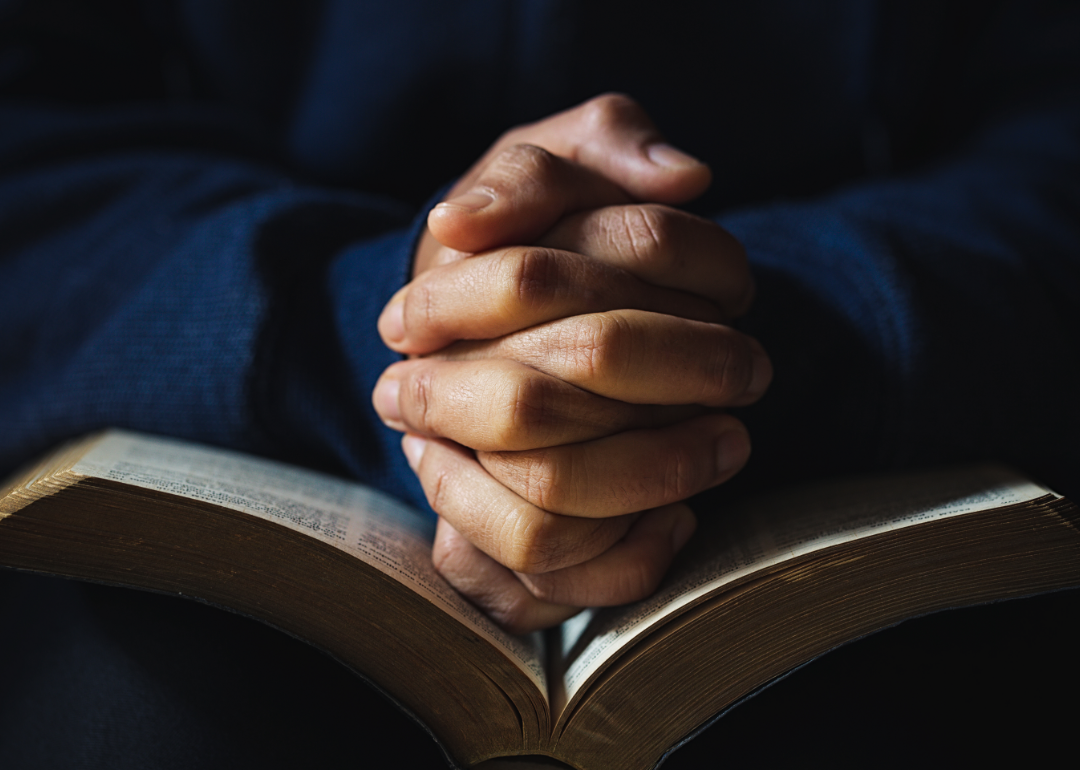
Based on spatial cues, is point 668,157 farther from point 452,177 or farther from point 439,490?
point 452,177

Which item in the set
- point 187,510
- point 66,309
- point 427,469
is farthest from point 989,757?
point 66,309

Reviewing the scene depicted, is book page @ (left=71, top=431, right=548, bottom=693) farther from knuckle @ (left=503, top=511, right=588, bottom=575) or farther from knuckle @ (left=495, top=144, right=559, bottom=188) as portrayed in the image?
knuckle @ (left=495, top=144, right=559, bottom=188)

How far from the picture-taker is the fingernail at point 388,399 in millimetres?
555

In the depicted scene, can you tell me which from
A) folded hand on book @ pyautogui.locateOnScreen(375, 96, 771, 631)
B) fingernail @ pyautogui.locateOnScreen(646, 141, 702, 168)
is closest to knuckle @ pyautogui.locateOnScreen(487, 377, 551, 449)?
folded hand on book @ pyautogui.locateOnScreen(375, 96, 771, 631)

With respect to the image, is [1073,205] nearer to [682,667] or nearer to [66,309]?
[682,667]

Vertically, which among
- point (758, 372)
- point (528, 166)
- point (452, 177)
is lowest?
point (758, 372)

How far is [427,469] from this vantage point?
0.52 meters

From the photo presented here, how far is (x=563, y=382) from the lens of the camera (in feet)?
1.56

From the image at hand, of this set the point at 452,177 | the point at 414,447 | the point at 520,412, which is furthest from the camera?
the point at 452,177

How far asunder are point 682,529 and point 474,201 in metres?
0.26

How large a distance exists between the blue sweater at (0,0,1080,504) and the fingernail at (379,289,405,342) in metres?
0.05

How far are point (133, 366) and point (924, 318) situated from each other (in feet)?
2.14

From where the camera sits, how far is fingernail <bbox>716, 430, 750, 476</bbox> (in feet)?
1.69

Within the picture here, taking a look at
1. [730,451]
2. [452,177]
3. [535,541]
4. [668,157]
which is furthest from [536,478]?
[452,177]
